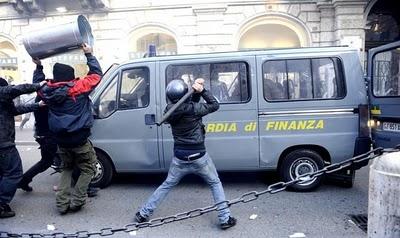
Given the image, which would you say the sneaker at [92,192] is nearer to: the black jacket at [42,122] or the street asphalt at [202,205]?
the street asphalt at [202,205]

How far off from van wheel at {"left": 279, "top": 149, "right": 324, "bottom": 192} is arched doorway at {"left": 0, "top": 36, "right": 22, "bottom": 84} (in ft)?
38.7

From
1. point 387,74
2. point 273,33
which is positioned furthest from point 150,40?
point 387,74

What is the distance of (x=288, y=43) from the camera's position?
12.7 meters

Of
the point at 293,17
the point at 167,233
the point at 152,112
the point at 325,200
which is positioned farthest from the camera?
the point at 293,17

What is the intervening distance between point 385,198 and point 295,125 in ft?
10.2

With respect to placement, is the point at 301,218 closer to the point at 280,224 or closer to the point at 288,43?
the point at 280,224

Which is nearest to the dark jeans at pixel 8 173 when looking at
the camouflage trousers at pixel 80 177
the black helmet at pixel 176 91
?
the camouflage trousers at pixel 80 177

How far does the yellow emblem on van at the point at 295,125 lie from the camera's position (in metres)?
5.05

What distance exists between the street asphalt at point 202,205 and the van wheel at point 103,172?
0.14 meters

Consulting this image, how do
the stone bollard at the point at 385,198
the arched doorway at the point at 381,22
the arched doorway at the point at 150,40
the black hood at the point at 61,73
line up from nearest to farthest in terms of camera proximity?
the stone bollard at the point at 385,198 < the black hood at the point at 61,73 < the arched doorway at the point at 381,22 < the arched doorway at the point at 150,40

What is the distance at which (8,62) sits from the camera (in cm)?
1369

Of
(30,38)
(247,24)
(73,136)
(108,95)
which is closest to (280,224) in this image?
(73,136)

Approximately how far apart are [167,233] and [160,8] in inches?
388

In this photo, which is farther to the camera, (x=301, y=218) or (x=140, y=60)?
(x=140, y=60)
